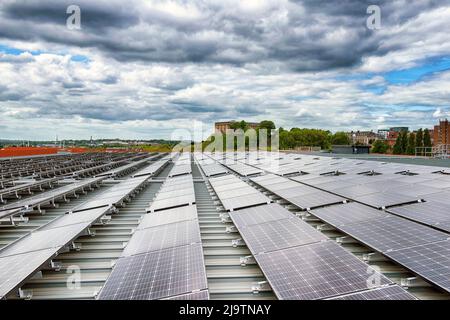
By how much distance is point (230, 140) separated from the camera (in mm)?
102938

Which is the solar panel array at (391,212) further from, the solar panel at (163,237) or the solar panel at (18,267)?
the solar panel at (18,267)

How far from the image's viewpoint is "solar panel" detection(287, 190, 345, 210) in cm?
1310

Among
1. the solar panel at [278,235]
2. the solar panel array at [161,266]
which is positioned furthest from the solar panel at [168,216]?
the solar panel at [278,235]

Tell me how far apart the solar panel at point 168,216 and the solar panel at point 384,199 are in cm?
660

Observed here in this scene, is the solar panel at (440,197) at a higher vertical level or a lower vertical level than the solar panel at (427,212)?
higher

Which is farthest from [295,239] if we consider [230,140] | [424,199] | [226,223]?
[230,140]

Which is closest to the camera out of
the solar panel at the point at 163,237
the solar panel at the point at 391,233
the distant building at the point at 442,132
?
the solar panel at the point at 391,233

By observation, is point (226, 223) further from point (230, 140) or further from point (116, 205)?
point (230, 140)

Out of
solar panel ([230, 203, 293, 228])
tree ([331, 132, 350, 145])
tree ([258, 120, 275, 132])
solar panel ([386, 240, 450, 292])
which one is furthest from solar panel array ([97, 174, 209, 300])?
tree ([331, 132, 350, 145])

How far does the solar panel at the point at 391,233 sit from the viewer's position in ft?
25.7

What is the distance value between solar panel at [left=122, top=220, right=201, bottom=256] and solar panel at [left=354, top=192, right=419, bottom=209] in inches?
272

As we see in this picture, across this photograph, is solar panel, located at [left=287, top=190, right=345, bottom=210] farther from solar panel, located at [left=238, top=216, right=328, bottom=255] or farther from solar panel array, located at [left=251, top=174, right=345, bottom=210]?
solar panel, located at [left=238, top=216, right=328, bottom=255]

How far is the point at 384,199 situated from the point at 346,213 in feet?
10.8

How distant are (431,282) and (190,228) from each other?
5853 millimetres
